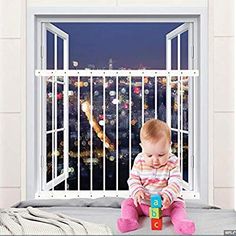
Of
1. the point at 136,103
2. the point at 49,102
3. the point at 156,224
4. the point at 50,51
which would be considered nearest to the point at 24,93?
the point at 49,102

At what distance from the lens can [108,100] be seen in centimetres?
394

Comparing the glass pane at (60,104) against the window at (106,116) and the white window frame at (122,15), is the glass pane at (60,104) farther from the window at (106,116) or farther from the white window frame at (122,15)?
the white window frame at (122,15)

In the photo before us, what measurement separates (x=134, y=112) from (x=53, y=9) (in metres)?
0.92

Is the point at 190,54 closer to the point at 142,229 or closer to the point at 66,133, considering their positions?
the point at 66,133

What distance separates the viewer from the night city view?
3.95 m

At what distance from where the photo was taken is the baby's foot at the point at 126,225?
2.22m

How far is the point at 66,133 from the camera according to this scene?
13.1 ft

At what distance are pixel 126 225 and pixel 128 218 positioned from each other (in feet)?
0.20

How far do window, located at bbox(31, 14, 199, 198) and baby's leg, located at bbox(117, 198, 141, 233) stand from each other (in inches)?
53.7

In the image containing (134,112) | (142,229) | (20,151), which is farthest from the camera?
(134,112)

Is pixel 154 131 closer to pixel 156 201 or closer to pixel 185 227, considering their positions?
pixel 156 201

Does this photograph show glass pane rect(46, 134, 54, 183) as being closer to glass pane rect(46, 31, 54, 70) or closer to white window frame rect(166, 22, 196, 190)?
glass pane rect(46, 31, 54, 70)

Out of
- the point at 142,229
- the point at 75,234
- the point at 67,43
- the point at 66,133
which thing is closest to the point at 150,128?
the point at 142,229

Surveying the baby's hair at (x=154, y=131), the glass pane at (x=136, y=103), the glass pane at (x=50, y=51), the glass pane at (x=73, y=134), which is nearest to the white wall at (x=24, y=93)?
the glass pane at (x=50, y=51)
